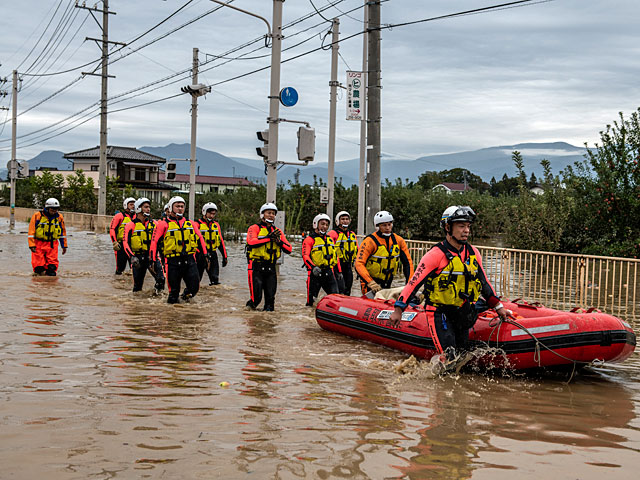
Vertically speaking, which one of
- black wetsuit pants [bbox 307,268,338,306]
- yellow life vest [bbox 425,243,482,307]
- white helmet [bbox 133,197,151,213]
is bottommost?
black wetsuit pants [bbox 307,268,338,306]

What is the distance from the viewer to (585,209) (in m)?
21.5

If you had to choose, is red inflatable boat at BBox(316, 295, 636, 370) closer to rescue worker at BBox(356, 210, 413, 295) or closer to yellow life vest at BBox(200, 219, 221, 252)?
rescue worker at BBox(356, 210, 413, 295)

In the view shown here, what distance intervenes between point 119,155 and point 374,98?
2777 inches

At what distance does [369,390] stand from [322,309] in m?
3.67

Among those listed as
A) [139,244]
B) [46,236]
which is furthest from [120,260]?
[139,244]

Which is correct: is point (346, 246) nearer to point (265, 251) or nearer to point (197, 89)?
point (265, 251)

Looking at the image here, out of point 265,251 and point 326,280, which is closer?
point 265,251

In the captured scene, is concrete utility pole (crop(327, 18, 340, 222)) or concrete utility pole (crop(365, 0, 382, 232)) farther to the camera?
concrete utility pole (crop(327, 18, 340, 222))

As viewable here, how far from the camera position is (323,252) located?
1206 cm

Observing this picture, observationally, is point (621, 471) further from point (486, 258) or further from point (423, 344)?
point (486, 258)

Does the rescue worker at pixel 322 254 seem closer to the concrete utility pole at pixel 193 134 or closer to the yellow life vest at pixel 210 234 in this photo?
the yellow life vest at pixel 210 234

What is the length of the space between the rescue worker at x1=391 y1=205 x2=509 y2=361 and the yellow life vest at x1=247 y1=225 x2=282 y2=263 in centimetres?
440

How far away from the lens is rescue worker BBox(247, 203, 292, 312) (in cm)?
1154

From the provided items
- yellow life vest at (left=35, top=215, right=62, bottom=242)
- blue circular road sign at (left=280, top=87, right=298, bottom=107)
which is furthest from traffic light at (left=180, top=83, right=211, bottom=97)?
yellow life vest at (left=35, top=215, right=62, bottom=242)
